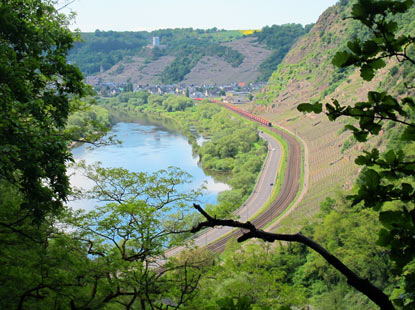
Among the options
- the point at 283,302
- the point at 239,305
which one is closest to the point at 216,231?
the point at 283,302

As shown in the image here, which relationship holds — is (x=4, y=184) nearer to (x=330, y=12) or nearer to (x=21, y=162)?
(x=21, y=162)

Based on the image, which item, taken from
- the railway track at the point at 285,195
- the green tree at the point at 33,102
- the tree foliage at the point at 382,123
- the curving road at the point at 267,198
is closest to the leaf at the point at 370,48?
the tree foliage at the point at 382,123

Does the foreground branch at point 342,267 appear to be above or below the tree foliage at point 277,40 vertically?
below

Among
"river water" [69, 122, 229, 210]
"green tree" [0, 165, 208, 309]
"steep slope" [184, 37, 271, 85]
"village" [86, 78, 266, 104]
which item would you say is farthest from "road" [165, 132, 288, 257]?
"steep slope" [184, 37, 271, 85]

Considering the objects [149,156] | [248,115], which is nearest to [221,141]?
[149,156]

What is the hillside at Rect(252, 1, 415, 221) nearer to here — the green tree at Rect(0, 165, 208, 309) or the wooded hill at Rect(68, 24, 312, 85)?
the green tree at Rect(0, 165, 208, 309)

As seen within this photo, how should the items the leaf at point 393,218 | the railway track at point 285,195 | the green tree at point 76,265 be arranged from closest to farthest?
the leaf at point 393,218 < the green tree at point 76,265 < the railway track at point 285,195

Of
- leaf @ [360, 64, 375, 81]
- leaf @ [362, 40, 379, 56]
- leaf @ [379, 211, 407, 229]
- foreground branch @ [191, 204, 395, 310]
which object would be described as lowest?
foreground branch @ [191, 204, 395, 310]

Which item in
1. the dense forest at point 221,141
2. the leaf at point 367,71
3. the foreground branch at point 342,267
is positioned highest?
the leaf at point 367,71

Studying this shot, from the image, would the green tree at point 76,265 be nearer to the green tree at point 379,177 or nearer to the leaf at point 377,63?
the green tree at point 379,177
